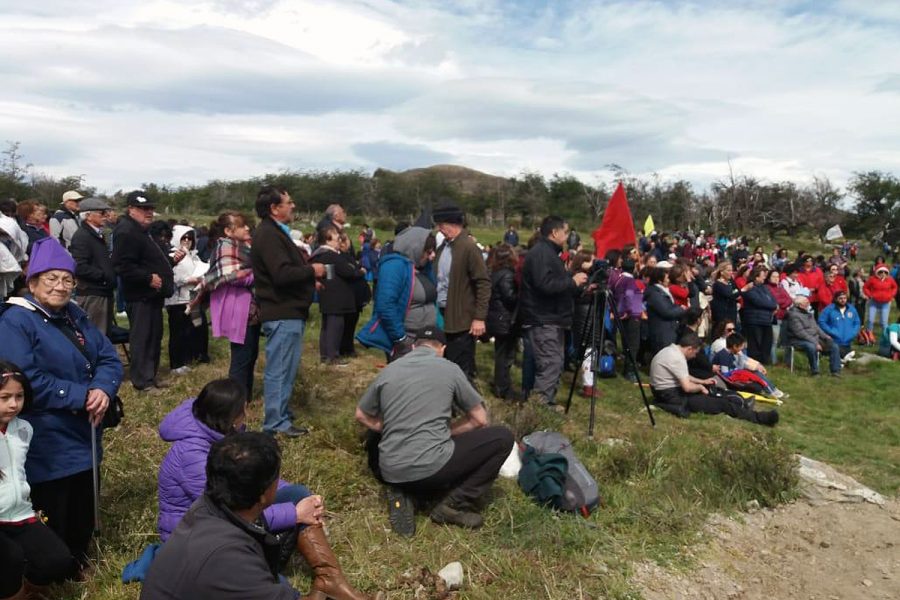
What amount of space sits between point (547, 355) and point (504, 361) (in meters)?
1.00

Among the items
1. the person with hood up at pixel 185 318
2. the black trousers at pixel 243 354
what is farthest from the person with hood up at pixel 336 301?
the black trousers at pixel 243 354

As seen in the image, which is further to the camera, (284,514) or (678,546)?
(678,546)

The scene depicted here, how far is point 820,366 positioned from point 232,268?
9371 millimetres

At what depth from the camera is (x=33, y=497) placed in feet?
10.6

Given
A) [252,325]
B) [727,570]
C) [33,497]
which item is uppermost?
[252,325]

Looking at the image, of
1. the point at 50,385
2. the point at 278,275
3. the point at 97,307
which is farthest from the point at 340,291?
the point at 50,385

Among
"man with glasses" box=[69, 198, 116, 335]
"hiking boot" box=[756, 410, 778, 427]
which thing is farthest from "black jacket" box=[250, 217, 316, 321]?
"hiking boot" box=[756, 410, 778, 427]

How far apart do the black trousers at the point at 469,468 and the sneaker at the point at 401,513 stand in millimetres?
53

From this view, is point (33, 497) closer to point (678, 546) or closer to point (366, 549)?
point (366, 549)

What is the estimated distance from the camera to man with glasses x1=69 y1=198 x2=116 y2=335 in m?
5.93

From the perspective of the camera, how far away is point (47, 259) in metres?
3.26

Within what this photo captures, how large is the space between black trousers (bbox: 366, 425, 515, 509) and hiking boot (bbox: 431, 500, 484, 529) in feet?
0.13

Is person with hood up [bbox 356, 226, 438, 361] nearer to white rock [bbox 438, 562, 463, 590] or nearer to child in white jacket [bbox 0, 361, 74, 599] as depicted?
white rock [bbox 438, 562, 463, 590]

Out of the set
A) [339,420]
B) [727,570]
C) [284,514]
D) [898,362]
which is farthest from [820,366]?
[284,514]
